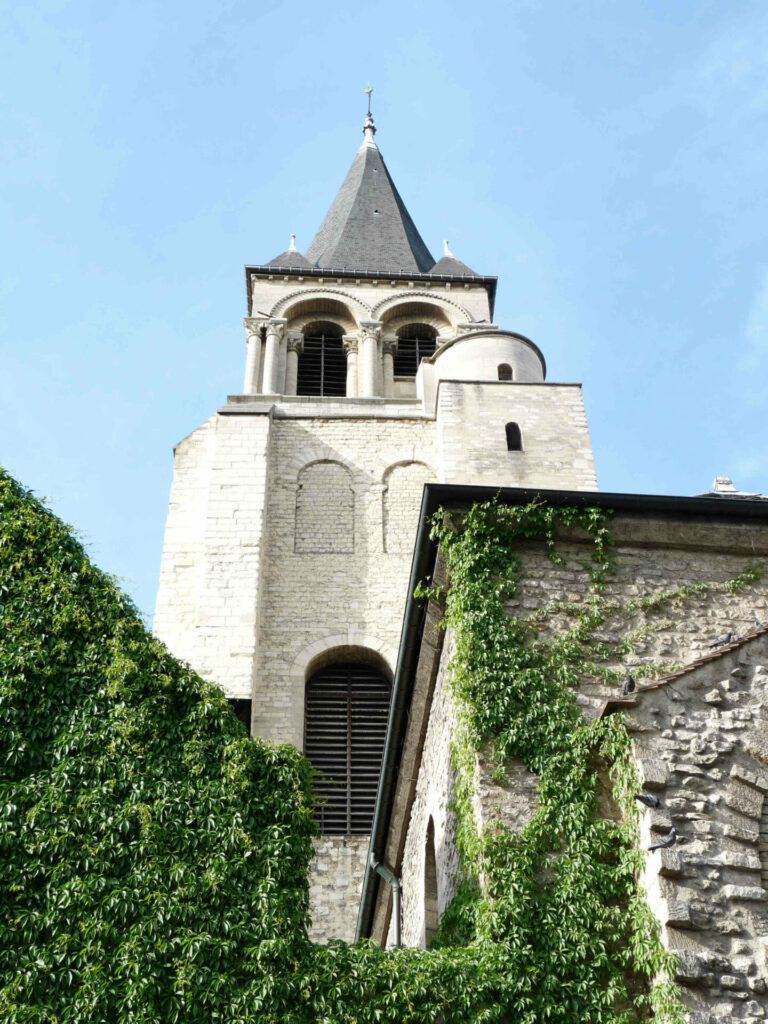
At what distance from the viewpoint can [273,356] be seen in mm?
26312

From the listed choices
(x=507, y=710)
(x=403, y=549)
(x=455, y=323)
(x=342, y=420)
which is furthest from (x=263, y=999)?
(x=455, y=323)

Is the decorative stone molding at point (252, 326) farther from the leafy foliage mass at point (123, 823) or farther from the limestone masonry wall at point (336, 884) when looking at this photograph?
the leafy foliage mass at point (123, 823)

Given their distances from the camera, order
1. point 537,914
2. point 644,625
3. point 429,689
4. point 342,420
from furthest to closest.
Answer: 1. point 342,420
2. point 429,689
3. point 644,625
4. point 537,914

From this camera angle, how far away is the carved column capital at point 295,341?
89.3ft

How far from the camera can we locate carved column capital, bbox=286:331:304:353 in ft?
89.3

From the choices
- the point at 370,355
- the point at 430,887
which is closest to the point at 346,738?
the point at 430,887

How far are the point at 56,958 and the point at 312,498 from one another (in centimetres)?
1556

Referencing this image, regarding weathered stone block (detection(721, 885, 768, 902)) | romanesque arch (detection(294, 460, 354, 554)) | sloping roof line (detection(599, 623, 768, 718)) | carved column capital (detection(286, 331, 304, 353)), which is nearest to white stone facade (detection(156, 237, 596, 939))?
romanesque arch (detection(294, 460, 354, 554))

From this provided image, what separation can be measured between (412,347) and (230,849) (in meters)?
21.4

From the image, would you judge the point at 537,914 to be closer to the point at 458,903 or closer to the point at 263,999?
the point at 458,903

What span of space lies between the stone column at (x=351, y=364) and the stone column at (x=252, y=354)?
6.29 feet

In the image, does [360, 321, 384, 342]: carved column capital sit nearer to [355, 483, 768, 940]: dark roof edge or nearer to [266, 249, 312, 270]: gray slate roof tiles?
[266, 249, 312, 270]: gray slate roof tiles

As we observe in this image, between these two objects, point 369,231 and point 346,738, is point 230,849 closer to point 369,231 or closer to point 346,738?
point 346,738

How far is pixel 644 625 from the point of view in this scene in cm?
869
